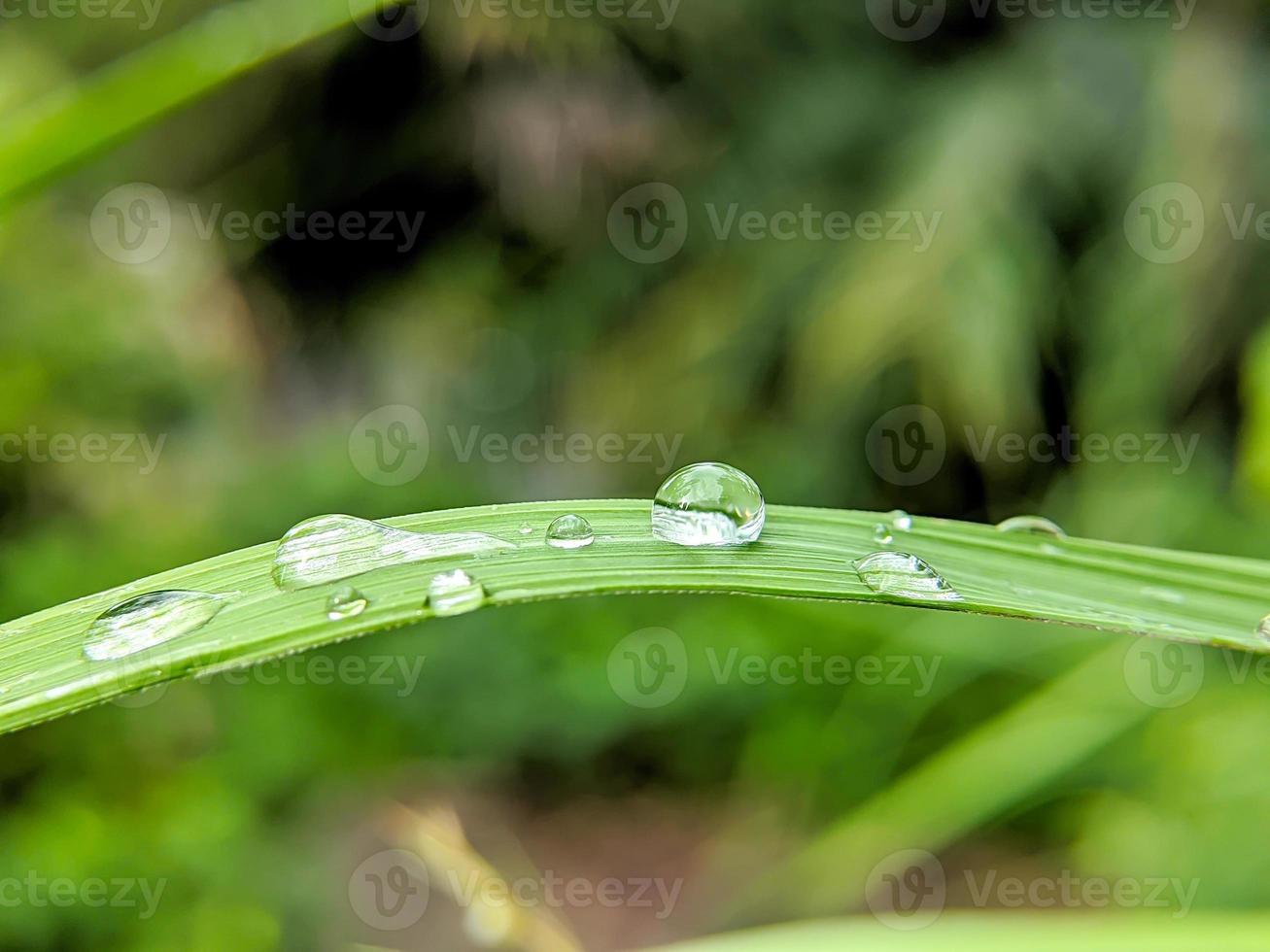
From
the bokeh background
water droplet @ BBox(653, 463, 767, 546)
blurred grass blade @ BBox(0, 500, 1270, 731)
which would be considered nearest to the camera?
blurred grass blade @ BBox(0, 500, 1270, 731)

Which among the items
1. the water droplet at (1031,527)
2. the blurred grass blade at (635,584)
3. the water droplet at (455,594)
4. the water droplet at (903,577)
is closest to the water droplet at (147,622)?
the blurred grass blade at (635,584)

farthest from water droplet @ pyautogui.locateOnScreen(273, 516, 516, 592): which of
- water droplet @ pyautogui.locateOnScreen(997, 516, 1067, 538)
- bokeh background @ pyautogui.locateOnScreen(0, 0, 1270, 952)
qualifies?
bokeh background @ pyautogui.locateOnScreen(0, 0, 1270, 952)

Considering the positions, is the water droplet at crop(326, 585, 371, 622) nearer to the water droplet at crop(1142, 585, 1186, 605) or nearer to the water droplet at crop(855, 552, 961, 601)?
the water droplet at crop(855, 552, 961, 601)

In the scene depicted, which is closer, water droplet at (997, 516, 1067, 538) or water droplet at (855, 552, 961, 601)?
water droplet at (855, 552, 961, 601)

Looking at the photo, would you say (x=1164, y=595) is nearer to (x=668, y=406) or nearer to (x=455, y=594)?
(x=455, y=594)

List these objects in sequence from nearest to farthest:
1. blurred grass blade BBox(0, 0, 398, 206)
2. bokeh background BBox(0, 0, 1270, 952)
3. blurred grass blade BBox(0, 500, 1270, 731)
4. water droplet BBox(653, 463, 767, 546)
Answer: blurred grass blade BBox(0, 500, 1270, 731) < water droplet BBox(653, 463, 767, 546) < blurred grass blade BBox(0, 0, 398, 206) < bokeh background BBox(0, 0, 1270, 952)

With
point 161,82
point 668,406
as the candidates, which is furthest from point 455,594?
point 668,406
